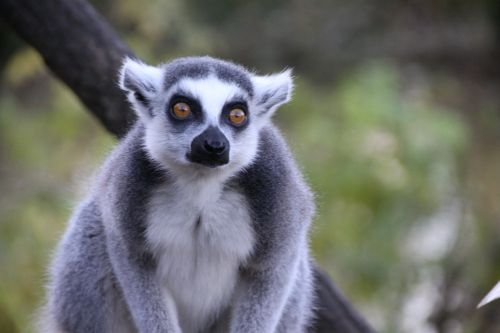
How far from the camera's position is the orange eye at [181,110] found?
5.31m

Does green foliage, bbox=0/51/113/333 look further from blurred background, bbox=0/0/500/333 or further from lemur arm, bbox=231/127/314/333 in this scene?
lemur arm, bbox=231/127/314/333

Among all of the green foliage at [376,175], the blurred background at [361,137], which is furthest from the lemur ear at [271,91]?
the green foliage at [376,175]

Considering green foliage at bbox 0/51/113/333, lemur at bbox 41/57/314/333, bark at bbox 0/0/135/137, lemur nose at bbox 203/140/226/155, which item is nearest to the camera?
lemur nose at bbox 203/140/226/155

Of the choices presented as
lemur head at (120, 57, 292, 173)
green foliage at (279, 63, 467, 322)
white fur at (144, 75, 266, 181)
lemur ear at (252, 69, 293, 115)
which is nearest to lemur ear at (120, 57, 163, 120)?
lemur head at (120, 57, 292, 173)

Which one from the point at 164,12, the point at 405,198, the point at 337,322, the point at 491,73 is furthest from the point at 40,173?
the point at 491,73

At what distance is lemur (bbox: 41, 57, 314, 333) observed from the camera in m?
5.31

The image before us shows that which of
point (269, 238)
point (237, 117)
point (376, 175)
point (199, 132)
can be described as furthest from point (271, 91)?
point (376, 175)

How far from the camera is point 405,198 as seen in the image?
9.90 m

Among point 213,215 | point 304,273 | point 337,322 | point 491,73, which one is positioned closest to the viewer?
point 213,215

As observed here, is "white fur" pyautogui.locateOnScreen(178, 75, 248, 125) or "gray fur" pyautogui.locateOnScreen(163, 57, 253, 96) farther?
"gray fur" pyautogui.locateOnScreen(163, 57, 253, 96)

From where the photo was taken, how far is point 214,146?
508cm

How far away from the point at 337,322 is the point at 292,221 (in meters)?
1.77

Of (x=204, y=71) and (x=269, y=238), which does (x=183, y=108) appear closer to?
(x=204, y=71)

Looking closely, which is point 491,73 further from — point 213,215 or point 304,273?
point 213,215
